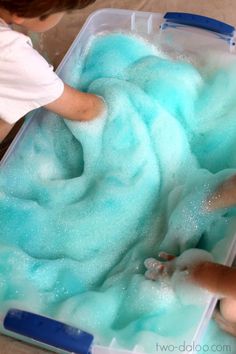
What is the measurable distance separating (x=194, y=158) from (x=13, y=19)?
0.47m

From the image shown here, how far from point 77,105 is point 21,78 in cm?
20

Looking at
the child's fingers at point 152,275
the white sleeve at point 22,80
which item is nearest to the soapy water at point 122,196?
the child's fingers at point 152,275

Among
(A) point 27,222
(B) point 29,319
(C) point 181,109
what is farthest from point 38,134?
(B) point 29,319

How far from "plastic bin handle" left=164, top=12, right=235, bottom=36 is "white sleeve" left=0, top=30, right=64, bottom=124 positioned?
39 cm

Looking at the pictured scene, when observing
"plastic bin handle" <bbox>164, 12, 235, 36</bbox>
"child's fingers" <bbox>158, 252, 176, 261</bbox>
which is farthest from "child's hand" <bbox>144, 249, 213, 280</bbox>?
"plastic bin handle" <bbox>164, 12, 235, 36</bbox>

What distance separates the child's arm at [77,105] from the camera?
0.95 meters

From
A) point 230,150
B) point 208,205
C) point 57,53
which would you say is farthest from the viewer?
point 57,53

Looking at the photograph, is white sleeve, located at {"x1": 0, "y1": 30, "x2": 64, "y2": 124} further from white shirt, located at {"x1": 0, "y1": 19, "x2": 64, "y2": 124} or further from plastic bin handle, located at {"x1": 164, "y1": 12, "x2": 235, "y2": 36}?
plastic bin handle, located at {"x1": 164, "y1": 12, "x2": 235, "y2": 36}

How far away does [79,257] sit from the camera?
1.00m

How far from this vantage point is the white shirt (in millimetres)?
787

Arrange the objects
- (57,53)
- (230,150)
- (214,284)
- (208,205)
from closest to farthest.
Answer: (214,284) < (208,205) < (230,150) < (57,53)

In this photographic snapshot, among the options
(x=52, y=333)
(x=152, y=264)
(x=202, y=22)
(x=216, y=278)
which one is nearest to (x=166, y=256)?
(x=152, y=264)

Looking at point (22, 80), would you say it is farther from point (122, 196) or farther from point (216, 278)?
point (216, 278)

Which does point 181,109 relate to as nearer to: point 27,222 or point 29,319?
point 27,222
